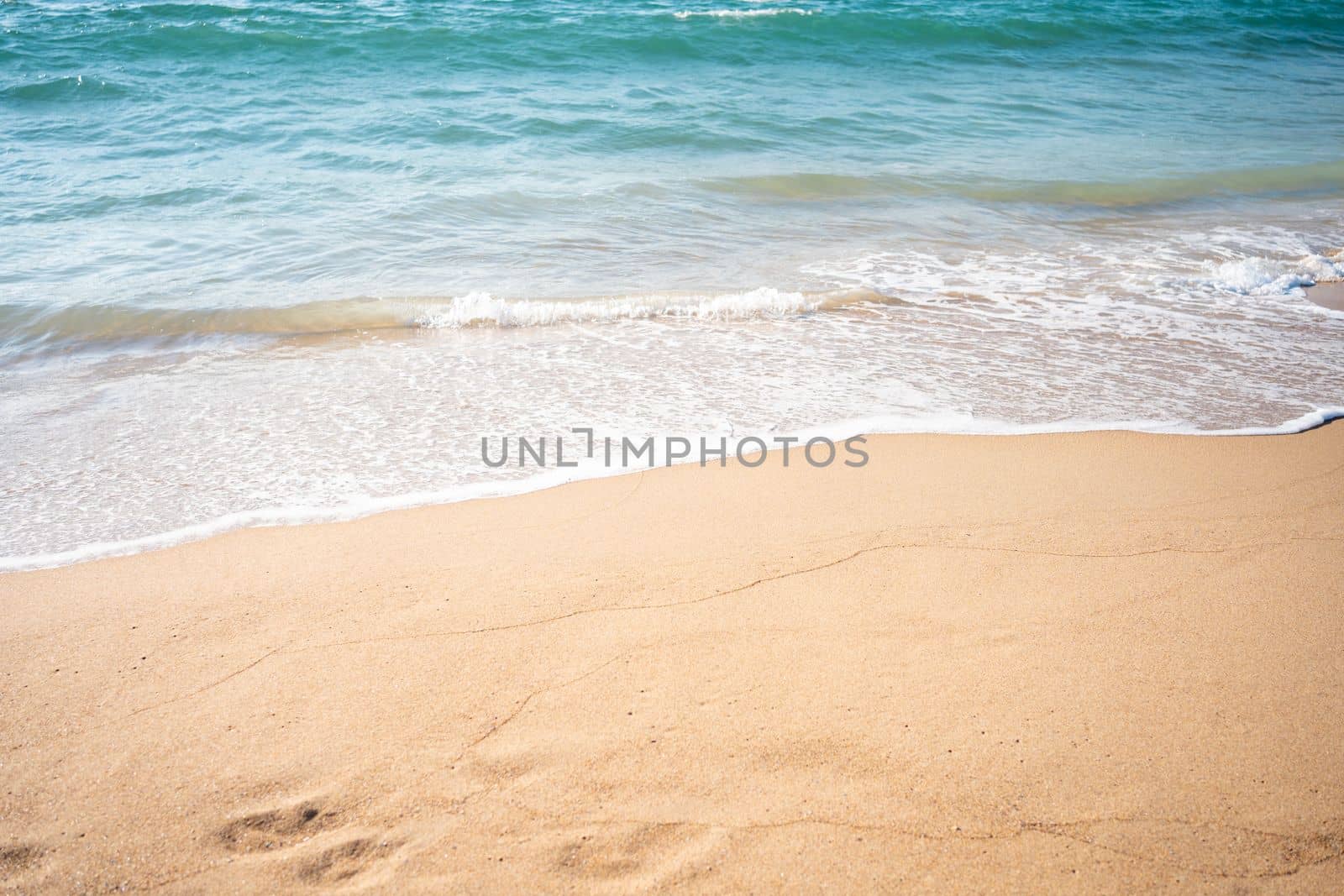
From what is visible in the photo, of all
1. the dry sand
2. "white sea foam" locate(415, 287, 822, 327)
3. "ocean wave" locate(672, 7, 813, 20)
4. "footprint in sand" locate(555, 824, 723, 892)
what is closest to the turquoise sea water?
"white sea foam" locate(415, 287, 822, 327)

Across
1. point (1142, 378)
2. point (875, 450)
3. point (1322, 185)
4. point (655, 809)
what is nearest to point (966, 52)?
point (1322, 185)

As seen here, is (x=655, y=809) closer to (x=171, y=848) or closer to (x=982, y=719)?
(x=982, y=719)

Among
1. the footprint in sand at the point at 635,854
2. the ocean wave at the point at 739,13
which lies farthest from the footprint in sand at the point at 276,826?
the ocean wave at the point at 739,13

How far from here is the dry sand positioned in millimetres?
1722

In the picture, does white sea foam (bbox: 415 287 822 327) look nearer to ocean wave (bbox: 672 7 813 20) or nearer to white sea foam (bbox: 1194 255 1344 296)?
white sea foam (bbox: 1194 255 1344 296)

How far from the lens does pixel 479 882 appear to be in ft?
5.44

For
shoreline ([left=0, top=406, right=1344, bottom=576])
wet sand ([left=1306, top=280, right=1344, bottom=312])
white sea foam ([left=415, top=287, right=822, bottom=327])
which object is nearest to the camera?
shoreline ([left=0, top=406, right=1344, bottom=576])

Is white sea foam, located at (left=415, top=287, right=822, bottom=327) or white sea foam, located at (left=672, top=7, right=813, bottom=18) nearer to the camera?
white sea foam, located at (left=415, top=287, right=822, bottom=327)

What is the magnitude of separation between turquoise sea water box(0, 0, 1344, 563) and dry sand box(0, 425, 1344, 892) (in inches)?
27.5

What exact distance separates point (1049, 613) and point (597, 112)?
9.74m

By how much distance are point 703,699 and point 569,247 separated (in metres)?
5.19

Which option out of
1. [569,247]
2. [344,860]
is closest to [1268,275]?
[569,247]

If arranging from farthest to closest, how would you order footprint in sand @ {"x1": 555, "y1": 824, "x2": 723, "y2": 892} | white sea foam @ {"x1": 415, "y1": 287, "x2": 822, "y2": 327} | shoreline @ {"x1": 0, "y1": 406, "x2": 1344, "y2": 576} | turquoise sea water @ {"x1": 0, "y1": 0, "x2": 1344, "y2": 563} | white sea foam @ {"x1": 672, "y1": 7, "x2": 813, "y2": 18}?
white sea foam @ {"x1": 672, "y1": 7, "x2": 813, "y2": 18} < white sea foam @ {"x1": 415, "y1": 287, "x2": 822, "y2": 327} < turquoise sea water @ {"x1": 0, "y1": 0, "x2": 1344, "y2": 563} < shoreline @ {"x1": 0, "y1": 406, "x2": 1344, "y2": 576} < footprint in sand @ {"x1": 555, "y1": 824, "x2": 723, "y2": 892}

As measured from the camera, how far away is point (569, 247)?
6.66m
